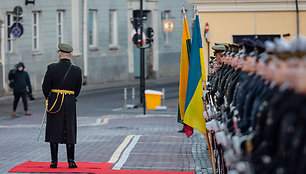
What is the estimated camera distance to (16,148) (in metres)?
14.3

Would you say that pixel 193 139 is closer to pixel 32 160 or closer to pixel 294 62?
pixel 32 160

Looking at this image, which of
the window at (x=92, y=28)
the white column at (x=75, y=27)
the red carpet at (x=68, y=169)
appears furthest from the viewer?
the window at (x=92, y=28)

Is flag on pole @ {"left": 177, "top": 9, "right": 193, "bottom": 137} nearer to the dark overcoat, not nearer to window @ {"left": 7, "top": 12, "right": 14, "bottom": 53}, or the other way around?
the dark overcoat

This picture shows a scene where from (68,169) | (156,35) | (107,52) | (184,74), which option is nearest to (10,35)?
(107,52)

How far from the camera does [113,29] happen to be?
41844 mm

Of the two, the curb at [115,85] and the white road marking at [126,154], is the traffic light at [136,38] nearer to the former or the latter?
the curb at [115,85]

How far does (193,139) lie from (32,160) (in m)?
4.81

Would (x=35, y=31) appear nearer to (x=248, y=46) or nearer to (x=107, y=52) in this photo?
(x=107, y=52)

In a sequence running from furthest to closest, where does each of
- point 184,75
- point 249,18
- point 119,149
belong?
point 249,18 → point 119,149 → point 184,75

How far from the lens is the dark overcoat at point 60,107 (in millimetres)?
11023

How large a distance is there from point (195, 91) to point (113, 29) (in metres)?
30.3

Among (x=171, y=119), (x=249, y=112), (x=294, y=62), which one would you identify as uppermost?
(x=294, y=62)

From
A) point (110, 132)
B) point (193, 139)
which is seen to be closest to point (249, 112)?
point (193, 139)

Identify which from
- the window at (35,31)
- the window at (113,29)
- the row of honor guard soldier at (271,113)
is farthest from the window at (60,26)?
the row of honor guard soldier at (271,113)
